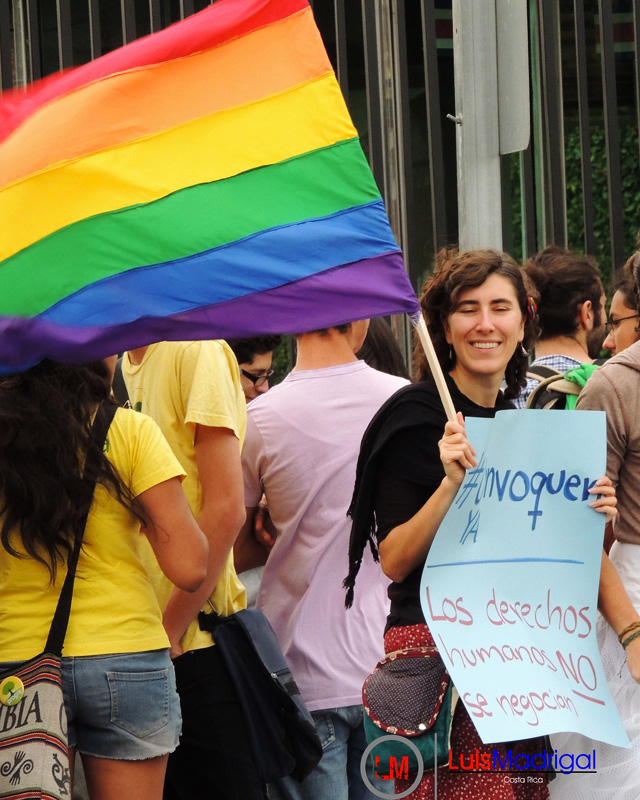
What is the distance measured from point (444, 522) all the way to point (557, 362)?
194cm

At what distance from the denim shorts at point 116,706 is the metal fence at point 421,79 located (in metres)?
3.41

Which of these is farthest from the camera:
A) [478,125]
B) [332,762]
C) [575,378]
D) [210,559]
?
[478,125]

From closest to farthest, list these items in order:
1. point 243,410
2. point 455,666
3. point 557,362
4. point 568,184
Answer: point 455,666
point 243,410
point 557,362
point 568,184

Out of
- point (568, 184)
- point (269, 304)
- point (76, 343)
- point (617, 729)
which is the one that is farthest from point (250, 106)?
point (568, 184)

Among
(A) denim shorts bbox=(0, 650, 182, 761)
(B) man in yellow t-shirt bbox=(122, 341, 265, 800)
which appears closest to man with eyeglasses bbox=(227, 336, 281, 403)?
(B) man in yellow t-shirt bbox=(122, 341, 265, 800)

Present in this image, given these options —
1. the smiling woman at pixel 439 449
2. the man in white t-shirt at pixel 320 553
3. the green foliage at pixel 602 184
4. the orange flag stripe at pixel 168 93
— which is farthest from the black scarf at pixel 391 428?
the green foliage at pixel 602 184

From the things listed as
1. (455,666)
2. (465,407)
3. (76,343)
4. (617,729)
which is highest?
(76,343)

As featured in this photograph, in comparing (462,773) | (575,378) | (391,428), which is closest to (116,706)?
(462,773)

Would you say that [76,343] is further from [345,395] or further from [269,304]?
[345,395]

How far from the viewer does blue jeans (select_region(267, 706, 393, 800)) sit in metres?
3.52

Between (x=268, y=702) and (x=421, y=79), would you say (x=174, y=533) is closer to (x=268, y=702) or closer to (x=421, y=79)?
(x=268, y=702)

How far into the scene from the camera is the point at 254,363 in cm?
453

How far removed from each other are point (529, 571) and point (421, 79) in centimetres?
504

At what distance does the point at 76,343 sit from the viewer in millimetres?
2805
